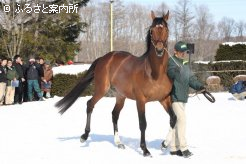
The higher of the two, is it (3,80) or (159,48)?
(159,48)

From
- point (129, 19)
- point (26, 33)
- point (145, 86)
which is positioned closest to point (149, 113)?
point (145, 86)

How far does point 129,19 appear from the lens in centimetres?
7981

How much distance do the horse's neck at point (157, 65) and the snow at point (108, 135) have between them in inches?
48.3

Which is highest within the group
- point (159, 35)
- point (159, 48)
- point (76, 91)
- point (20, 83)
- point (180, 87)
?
point (159, 35)

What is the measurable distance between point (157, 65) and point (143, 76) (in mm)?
→ 371

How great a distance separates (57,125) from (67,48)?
63.1 ft

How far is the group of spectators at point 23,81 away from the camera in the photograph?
15.0 m

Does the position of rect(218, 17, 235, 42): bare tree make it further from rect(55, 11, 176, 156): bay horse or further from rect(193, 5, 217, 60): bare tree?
rect(55, 11, 176, 156): bay horse

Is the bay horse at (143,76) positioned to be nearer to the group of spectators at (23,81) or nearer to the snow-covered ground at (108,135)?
the snow-covered ground at (108,135)

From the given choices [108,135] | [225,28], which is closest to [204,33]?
[225,28]

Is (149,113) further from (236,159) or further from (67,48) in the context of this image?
(67,48)

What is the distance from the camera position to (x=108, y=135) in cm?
893

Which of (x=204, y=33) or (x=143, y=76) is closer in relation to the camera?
(x=143, y=76)

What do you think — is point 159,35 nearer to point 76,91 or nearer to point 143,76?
point 143,76
